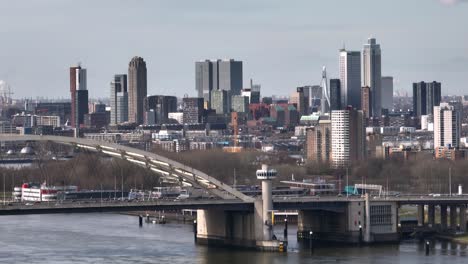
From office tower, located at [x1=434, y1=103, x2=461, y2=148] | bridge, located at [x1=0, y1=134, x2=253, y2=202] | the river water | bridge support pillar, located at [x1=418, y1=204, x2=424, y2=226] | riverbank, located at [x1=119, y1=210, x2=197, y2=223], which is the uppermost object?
office tower, located at [x1=434, y1=103, x2=461, y2=148]

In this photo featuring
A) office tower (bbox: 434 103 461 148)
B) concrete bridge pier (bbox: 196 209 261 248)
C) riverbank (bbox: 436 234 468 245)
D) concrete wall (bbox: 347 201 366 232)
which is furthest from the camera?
office tower (bbox: 434 103 461 148)

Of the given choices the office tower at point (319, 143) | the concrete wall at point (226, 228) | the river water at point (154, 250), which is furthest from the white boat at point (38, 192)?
the office tower at point (319, 143)

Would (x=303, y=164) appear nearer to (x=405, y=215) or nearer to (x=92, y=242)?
(x=405, y=215)

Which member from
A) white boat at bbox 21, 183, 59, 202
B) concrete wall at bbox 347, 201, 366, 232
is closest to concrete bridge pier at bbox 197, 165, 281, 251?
concrete wall at bbox 347, 201, 366, 232

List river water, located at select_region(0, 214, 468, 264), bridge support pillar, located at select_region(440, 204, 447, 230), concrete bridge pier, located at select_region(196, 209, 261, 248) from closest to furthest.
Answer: river water, located at select_region(0, 214, 468, 264)
concrete bridge pier, located at select_region(196, 209, 261, 248)
bridge support pillar, located at select_region(440, 204, 447, 230)

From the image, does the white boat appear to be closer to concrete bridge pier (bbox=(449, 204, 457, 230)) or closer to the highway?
the highway

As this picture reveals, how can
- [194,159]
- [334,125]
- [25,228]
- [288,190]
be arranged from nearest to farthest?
1. [25,228]
2. [288,190]
3. [194,159]
4. [334,125]

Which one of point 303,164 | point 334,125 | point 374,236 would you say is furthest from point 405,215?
point 334,125
